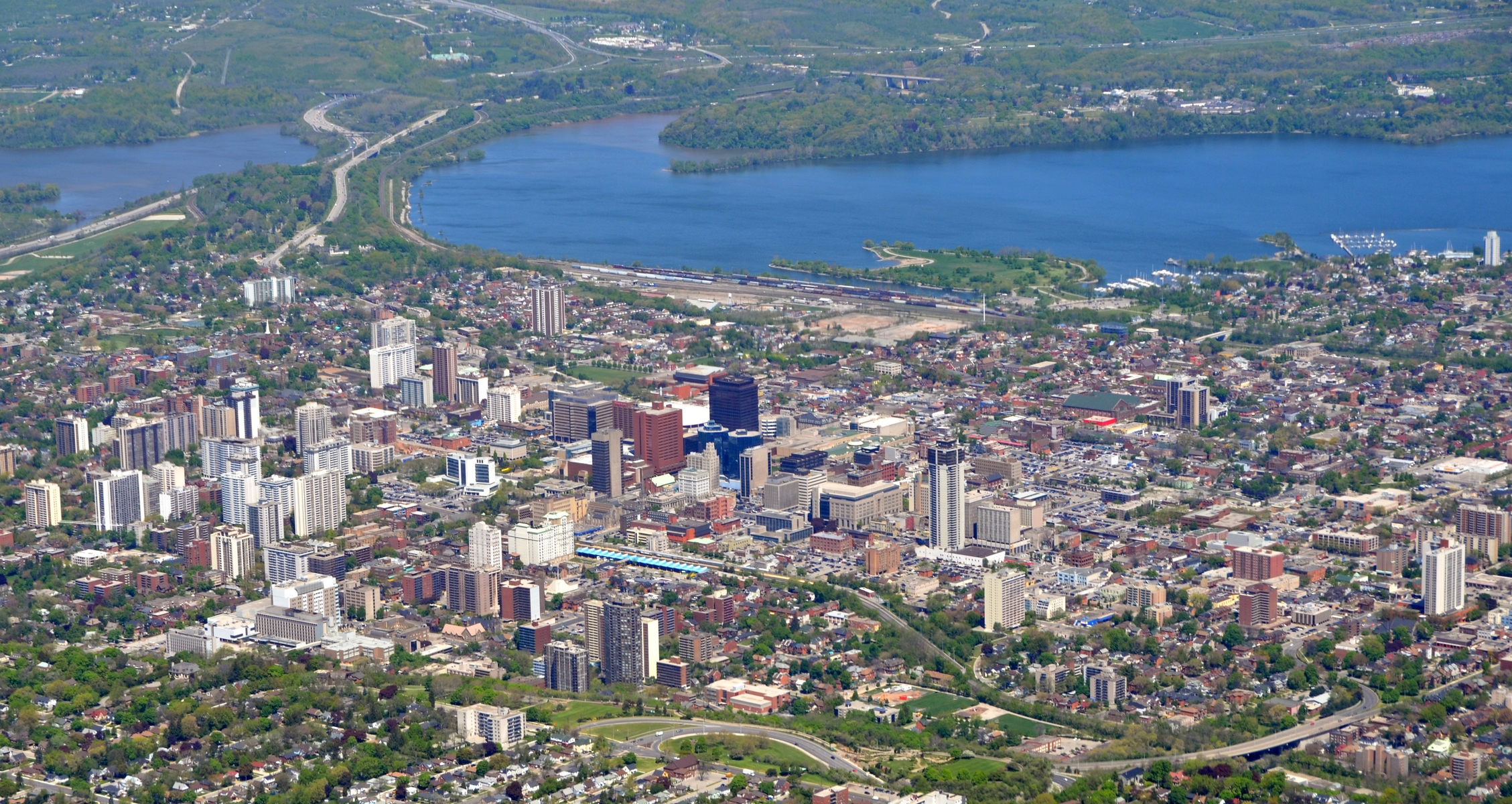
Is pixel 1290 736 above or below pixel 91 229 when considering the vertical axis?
below

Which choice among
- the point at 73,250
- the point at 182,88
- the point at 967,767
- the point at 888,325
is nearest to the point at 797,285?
the point at 888,325

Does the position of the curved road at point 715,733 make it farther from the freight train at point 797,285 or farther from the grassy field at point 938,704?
the freight train at point 797,285

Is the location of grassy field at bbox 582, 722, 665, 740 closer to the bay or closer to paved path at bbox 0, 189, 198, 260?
paved path at bbox 0, 189, 198, 260

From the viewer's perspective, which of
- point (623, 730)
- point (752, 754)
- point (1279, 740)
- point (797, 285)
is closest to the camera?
point (752, 754)

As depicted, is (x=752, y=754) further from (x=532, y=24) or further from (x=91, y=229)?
(x=532, y=24)

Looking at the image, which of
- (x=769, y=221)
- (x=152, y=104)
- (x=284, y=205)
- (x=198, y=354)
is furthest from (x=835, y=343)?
(x=152, y=104)

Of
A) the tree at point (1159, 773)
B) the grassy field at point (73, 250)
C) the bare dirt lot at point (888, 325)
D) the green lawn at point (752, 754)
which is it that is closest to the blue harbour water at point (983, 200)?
the grassy field at point (73, 250)

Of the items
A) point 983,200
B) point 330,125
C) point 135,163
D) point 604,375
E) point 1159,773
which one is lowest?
point 1159,773

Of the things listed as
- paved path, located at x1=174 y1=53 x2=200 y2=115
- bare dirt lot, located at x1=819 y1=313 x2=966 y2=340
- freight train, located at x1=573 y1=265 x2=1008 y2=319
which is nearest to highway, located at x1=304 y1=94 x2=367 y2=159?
paved path, located at x1=174 y1=53 x2=200 y2=115
